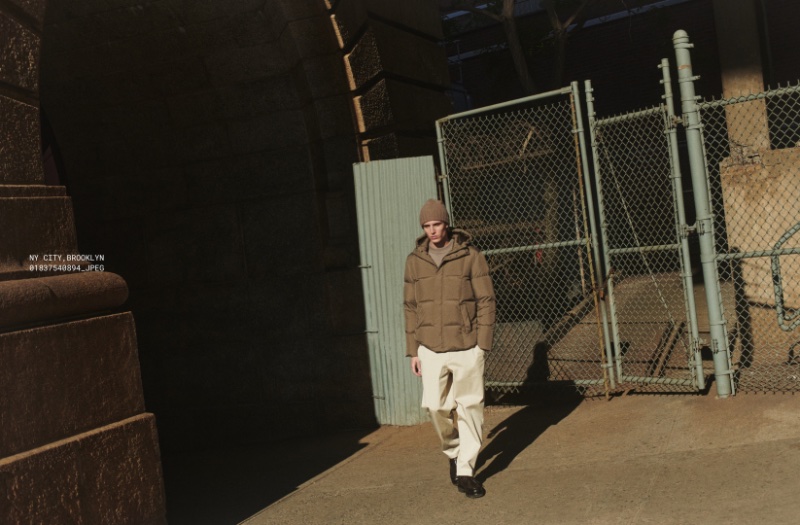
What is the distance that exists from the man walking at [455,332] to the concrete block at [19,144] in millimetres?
2293

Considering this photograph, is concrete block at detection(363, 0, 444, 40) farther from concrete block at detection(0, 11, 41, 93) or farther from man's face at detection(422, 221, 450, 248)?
concrete block at detection(0, 11, 41, 93)

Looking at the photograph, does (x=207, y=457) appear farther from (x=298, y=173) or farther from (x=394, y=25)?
(x=394, y=25)

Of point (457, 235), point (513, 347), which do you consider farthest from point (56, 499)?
point (513, 347)

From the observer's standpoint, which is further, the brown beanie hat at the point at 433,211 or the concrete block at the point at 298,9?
the concrete block at the point at 298,9

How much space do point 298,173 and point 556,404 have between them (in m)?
3.17

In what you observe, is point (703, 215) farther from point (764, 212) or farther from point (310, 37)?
point (310, 37)

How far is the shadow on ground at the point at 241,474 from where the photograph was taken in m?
6.73

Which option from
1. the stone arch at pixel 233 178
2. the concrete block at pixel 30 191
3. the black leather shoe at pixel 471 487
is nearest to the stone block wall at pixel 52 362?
the concrete block at pixel 30 191

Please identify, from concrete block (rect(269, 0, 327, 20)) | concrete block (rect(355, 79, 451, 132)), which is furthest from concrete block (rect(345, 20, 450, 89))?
concrete block (rect(269, 0, 327, 20))

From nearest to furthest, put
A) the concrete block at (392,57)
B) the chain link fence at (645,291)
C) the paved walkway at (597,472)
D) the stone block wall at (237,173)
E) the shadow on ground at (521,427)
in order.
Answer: the paved walkway at (597,472) → the shadow on ground at (521,427) → the chain link fence at (645,291) → the concrete block at (392,57) → the stone block wall at (237,173)

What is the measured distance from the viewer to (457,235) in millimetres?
6102

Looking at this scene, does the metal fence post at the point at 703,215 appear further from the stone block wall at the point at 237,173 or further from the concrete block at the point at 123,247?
the concrete block at the point at 123,247

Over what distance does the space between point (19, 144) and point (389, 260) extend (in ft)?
12.6

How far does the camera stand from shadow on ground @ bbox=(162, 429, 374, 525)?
265 inches
